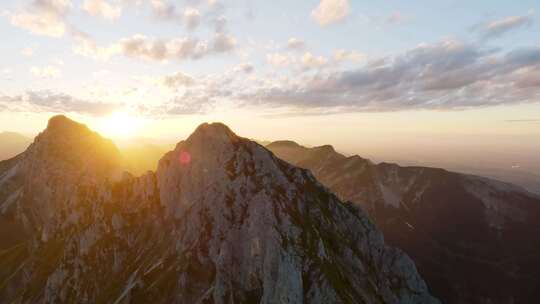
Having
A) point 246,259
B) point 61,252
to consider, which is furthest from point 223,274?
point 61,252

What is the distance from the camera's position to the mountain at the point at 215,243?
10875cm

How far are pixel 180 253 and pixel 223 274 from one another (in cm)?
2434

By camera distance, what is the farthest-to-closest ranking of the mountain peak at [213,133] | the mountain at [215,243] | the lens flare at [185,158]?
1. the lens flare at [185,158]
2. the mountain peak at [213,133]
3. the mountain at [215,243]

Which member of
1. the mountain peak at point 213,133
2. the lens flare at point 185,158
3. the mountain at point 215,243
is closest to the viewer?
the mountain at point 215,243

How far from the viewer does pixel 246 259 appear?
4454 inches

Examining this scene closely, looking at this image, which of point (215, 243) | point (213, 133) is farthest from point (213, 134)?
point (215, 243)

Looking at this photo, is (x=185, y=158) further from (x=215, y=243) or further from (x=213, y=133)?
(x=215, y=243)

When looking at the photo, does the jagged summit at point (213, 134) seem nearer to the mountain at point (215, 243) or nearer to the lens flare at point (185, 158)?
the mountain at point (215, 243)

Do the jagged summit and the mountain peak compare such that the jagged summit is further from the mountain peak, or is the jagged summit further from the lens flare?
the lens flare

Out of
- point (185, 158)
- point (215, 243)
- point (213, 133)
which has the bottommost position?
point (215, 243)

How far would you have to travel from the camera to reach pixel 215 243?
121188 millimetres

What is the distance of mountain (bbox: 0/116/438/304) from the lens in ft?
357

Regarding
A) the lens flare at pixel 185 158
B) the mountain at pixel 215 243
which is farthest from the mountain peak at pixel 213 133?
the lens flare at pixel 185 158

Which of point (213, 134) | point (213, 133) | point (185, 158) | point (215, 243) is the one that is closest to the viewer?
point (215, 243)
